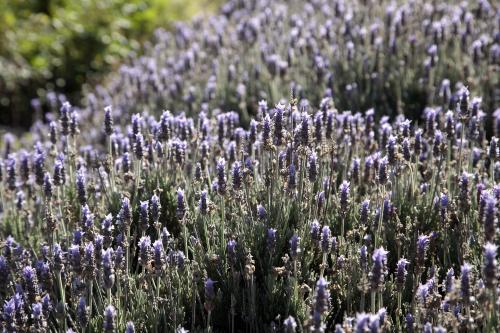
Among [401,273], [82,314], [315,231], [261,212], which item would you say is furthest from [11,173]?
[401,273]

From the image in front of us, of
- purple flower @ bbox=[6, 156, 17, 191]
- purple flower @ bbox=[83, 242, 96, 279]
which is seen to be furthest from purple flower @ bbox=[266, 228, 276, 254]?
purple flower @ bbox=[6, 156, 17, 191]

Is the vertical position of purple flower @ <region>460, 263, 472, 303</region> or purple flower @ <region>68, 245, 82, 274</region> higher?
purple flower @ <region>68, 245, 82, 274</region>

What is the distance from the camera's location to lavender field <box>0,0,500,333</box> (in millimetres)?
2609

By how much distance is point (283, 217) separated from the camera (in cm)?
324

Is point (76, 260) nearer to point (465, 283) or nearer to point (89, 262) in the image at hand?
point (89, 262)

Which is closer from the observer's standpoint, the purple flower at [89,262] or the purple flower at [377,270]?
the purple flower at [377,270]

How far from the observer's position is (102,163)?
12.1 feet

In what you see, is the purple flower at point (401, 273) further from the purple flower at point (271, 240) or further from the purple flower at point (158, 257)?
the purple flower at point (158, 257)

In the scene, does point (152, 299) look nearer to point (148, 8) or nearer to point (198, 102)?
point (198, 102)

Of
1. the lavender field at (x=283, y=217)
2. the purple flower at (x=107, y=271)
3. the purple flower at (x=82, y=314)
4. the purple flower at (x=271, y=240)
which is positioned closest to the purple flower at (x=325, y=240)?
the lavender field at (x=283, y=217)

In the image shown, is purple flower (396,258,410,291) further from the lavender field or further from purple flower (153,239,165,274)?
purple flower (153,239,165,274)

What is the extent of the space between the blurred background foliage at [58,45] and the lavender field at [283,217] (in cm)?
316

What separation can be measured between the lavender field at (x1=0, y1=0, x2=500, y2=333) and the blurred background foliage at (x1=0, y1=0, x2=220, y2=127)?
10.4 feet

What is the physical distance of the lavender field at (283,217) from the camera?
8.56ft
